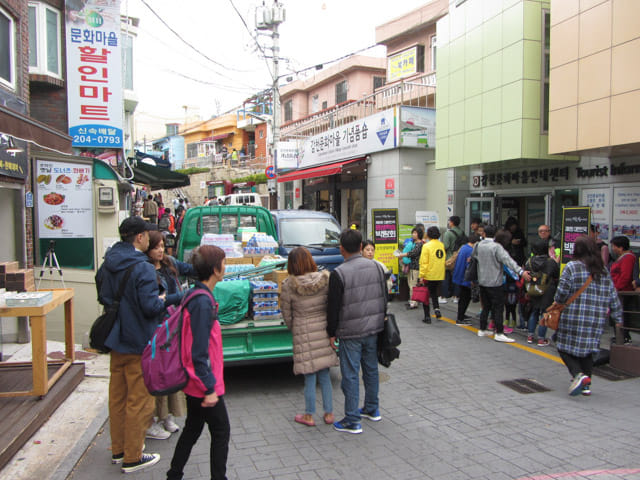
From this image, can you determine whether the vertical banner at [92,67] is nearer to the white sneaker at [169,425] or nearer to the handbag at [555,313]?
the white sneaker at [169,425]

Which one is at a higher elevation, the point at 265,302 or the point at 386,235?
the point at 386,235

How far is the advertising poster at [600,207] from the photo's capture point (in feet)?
28.9

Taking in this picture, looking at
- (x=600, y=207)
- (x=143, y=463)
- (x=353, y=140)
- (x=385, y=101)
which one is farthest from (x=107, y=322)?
(x=385, y=101)

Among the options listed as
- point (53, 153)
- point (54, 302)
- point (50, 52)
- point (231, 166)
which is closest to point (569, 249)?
point (54, 302)

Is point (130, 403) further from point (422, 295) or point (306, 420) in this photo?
point (422, 295)

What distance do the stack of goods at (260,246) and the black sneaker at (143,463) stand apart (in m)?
3.24

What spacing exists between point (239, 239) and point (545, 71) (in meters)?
6.88

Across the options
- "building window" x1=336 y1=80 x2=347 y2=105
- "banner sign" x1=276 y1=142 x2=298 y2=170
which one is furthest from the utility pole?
"building window" x1=336 y1=80 x2=347 y2=105

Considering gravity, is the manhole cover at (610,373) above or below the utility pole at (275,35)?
below

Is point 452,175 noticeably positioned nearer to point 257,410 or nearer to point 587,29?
point 587,29

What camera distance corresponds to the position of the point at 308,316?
433 cm

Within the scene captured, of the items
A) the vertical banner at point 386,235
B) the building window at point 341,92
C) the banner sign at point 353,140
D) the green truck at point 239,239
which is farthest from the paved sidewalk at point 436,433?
the building window at point 341,92

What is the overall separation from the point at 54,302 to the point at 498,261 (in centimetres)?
605

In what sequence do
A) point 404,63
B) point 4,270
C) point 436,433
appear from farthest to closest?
point 404,63, point 4,270, point 436,433
